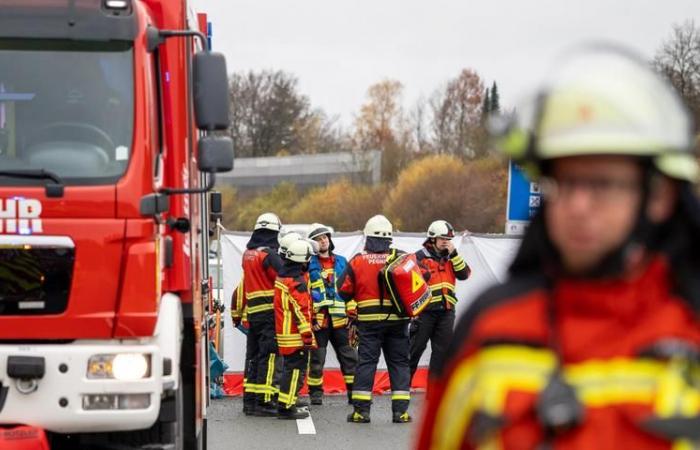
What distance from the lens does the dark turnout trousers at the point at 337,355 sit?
14.3m

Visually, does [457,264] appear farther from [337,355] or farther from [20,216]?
[20,216]

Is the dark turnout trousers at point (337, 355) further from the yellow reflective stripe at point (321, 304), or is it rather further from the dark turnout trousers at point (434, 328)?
the dark turnout trousers at point (434, 328)

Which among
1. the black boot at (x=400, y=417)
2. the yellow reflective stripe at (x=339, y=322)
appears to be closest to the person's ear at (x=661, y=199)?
the black boot at (x=400, y=417)

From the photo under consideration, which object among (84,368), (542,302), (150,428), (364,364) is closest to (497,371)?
(542,302)

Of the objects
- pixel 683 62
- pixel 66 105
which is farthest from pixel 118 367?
pixel 683 62

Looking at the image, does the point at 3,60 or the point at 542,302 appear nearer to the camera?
the point at 542,302

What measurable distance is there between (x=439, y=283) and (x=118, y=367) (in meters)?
7.89

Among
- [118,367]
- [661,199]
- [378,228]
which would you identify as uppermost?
[661,199]

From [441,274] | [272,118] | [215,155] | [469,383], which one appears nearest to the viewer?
[469,383]

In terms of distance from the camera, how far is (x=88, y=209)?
6.11m

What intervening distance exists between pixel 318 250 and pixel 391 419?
207 cm

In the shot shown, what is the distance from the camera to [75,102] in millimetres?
6379

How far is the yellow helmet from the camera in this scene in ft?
7.13

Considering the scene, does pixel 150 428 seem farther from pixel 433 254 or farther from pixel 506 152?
pixel 433 254
